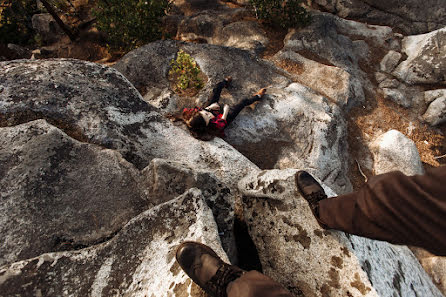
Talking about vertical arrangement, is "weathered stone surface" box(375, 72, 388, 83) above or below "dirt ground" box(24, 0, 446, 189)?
above

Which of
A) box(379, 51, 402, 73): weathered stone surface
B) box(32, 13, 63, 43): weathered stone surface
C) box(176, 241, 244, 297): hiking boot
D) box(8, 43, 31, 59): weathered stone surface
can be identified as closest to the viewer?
box(176, 241, 244, 297): hiking boot

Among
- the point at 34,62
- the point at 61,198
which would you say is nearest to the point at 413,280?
the point at 61,198

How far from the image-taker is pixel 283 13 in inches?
557

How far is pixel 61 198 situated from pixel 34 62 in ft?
15.1

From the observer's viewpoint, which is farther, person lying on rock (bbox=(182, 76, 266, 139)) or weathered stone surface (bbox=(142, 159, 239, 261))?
person lying on rock (bbox=(182, 76, 266, 139))

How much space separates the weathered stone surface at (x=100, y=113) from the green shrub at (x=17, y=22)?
45.2 feet

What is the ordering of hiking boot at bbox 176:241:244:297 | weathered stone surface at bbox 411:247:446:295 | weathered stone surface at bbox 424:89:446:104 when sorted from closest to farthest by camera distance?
hiking boot at bbox 176:241:244:297 < weathered stone surface at bbox 411:247:446:295 < weathered stone surface at bbox 424:89:446:104

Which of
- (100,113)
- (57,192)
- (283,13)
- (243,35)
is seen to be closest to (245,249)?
(57,192)

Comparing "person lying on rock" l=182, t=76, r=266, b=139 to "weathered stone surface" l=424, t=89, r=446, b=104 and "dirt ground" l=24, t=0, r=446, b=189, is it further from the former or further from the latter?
"weathered stone surface" l=424, t=89, r=446, b=104

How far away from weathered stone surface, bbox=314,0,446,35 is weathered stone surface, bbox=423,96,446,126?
788 cm

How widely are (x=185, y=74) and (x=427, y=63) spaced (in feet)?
42.3

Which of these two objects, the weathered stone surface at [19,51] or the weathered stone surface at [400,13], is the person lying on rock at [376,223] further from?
the weathered stone surface at [19,51]

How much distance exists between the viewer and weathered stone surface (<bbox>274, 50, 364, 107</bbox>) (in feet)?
37.1

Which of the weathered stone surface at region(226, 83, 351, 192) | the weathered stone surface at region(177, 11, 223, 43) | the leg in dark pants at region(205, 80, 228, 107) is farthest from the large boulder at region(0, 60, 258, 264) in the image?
the weathered stone surface at region(177, 11, 223, 43)
